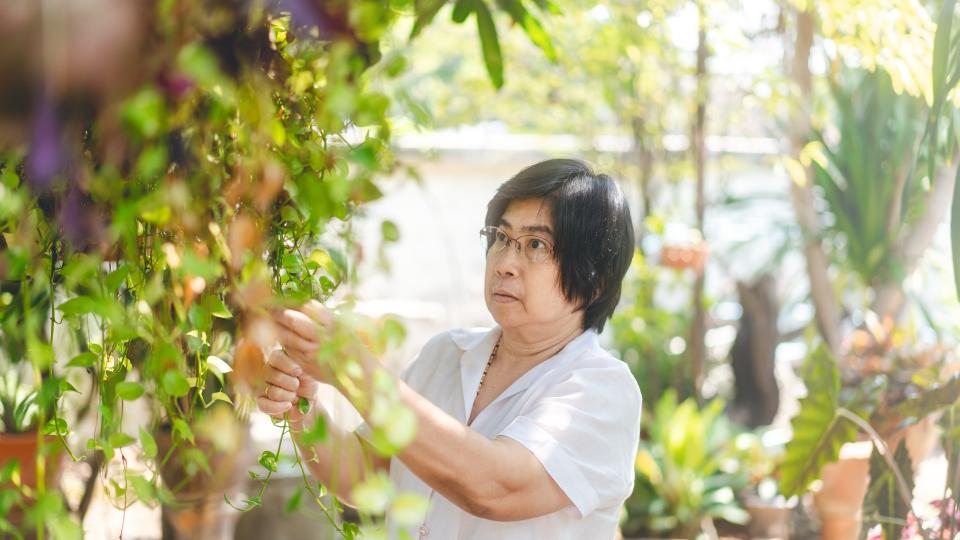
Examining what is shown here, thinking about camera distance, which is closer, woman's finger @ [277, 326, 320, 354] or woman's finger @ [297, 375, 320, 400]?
woman's finger @ [277, 326, 320, 354]

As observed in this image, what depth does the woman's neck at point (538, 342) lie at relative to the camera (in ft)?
5.20

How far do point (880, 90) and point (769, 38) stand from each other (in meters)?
0.88

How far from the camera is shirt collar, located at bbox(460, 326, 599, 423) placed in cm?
155

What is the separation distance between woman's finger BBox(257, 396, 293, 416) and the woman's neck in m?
0.51

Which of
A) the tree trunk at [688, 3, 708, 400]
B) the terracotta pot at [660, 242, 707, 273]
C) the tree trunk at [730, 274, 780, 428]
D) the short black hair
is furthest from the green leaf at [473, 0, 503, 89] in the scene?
the tree trunk at [730, 274, 780, 428]

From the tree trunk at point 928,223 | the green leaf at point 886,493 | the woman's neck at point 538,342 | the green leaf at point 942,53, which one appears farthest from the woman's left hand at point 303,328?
the tree trunk at point 928,223

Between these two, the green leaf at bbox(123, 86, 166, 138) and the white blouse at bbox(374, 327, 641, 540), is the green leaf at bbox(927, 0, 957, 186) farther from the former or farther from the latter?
the green leaf at bbox(123, 86, 166, 138)

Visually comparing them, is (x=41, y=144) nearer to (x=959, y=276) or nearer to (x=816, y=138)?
(x=959, y=276)

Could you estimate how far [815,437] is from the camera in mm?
2555

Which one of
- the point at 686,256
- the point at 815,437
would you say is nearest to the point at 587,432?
the point at 815,437

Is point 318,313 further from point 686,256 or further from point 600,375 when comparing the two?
point 686,256

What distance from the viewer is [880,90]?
482 cm

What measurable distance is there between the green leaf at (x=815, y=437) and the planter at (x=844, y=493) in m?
0.84

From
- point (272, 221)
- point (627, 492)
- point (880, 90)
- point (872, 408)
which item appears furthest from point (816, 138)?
point (272, 221)
